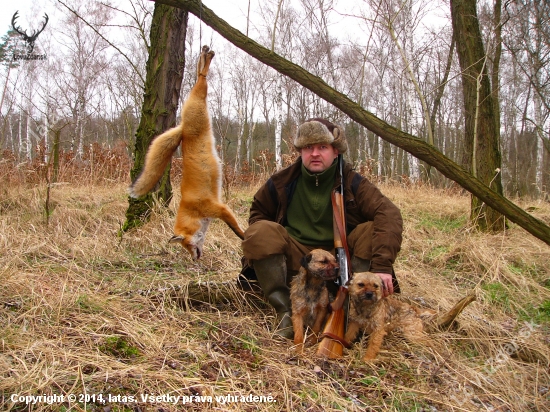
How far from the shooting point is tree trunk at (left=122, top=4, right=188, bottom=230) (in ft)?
17.0

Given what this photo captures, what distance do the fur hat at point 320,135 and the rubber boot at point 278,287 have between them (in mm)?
1043

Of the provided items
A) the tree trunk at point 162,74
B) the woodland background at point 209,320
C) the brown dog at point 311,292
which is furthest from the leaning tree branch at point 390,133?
the tree trunk at point 162,74

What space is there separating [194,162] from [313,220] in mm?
1843

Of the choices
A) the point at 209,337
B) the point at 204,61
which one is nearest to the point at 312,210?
the point at 209,337

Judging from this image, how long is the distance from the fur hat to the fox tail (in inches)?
59.0

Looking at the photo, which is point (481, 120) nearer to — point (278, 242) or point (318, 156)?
point (318, 156)

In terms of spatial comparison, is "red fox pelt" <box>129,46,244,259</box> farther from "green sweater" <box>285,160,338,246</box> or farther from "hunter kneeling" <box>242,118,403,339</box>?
"green sweater" <box>285,160,338,246</box>

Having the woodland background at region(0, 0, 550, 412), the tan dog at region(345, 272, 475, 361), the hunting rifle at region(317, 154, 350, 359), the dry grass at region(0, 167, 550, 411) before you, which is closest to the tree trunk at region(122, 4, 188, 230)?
the woodland background at region(0, 0, 550, 412)

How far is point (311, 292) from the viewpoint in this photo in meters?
3.75

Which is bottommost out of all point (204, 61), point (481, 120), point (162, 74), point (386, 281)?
point (386, 281)

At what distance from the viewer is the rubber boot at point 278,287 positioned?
3.76 metres

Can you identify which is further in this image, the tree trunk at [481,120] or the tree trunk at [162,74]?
the tree trunk at [481,120]

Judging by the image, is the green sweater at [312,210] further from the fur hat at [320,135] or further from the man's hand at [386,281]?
the man's hand at [386,281]

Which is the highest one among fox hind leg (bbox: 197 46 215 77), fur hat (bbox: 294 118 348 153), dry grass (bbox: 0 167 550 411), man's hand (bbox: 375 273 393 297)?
fox hind leg (bbox: 197 46 215 77)
